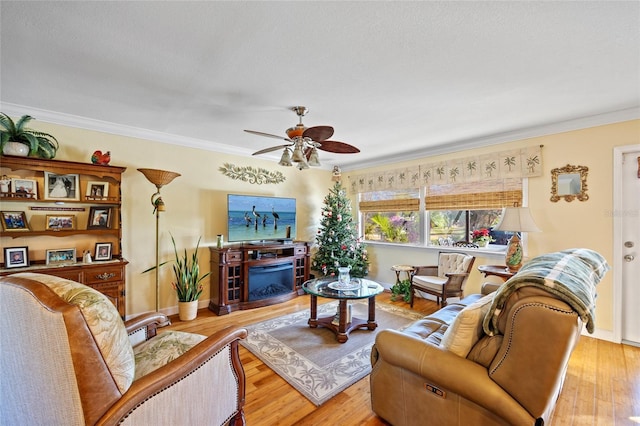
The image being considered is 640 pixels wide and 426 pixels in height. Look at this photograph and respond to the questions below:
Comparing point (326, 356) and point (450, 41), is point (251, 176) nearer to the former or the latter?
point (326, 356)

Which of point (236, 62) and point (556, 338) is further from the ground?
point (236, 62)

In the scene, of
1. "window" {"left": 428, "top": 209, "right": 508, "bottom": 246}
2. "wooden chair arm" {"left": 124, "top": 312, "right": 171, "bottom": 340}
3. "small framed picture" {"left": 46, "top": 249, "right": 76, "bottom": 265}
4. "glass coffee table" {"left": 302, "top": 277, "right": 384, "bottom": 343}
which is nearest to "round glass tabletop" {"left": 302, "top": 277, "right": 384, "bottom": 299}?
"glass coffee table" {"left": 302, "top": 277, "right": 384, "bottom": 343}

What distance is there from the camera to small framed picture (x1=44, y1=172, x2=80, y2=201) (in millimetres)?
2752

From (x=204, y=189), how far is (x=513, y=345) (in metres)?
3.88

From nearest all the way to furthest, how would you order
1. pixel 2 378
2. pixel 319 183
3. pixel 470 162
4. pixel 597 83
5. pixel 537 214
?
pixel 2 378, pixel 597 83, pixel 537 214, pixel 470 162, pixel 319 183

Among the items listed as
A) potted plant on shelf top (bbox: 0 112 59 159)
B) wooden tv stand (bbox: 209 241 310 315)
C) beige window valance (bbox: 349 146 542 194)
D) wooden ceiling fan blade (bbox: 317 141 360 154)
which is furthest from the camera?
wooden tv stand (bbox: 209 241 310 315)

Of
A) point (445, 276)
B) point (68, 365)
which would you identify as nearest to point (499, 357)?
point (68, 365)

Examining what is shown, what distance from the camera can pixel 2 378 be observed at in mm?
1032

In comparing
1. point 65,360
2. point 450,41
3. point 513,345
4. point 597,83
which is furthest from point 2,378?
point 597,83

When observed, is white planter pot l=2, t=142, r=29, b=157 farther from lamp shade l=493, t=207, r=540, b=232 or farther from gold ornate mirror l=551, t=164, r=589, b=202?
gold ornate mirror l=551, t=164, r=589, b=202

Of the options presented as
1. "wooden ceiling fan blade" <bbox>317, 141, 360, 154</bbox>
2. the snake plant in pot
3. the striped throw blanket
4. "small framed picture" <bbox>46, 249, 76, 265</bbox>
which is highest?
"wooden ceiling fan blade" <bbox>317, 141, 360, 154</bbox>

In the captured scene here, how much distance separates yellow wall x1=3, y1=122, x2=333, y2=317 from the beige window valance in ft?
7.32

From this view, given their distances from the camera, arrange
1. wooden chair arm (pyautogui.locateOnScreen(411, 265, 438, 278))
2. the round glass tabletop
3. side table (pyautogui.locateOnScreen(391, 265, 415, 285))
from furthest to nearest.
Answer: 1. side table (pyautogui.locateOnScreen(391, 265, 415, 285))
2. wooden chair arm (pyautogui.locateOnScreen(411, 265, 438, 278))
3. the round glass tabletop

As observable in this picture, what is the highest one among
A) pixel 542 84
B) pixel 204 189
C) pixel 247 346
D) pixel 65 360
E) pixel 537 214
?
pixel 542 84
